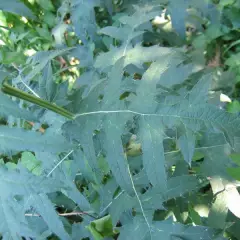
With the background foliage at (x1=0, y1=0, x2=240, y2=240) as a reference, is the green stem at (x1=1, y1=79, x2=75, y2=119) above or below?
above

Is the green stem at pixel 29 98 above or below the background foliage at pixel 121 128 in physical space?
above

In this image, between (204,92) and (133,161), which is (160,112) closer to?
(204,92)

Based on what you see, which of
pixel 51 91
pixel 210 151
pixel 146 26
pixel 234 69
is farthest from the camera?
pixel 234 69

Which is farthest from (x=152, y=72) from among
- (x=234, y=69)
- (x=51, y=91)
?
(x=234, y=69)

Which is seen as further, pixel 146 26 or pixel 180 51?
pixel 146 26

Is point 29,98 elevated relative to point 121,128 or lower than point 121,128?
elevated

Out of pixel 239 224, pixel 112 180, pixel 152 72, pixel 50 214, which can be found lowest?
pixel 239 224

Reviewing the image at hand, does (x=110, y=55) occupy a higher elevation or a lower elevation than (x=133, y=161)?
higher

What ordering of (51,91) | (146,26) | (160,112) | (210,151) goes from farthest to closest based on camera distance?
(146,26) → (210,151) → (51,91) → (160,112)
